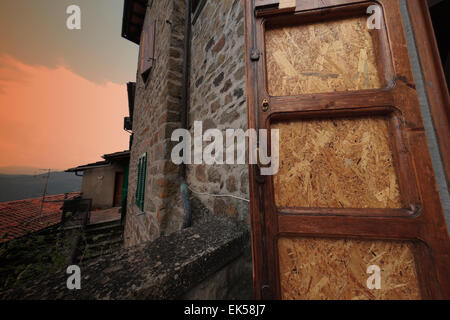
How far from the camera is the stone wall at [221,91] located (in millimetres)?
1468

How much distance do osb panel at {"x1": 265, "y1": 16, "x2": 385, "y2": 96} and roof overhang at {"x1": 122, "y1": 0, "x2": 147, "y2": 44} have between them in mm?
6316

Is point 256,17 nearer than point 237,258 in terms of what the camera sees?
Yes

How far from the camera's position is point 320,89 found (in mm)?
993

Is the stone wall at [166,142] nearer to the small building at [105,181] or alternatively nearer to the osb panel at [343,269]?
the osb panel at [343,269]

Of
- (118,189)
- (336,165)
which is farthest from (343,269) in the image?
(118,189)

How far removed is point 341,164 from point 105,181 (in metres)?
13.2

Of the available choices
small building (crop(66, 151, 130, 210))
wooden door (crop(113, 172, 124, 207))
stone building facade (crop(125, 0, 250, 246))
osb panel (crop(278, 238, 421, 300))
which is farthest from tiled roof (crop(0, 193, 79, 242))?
osb panel (crop(278, 238, 421, 300))

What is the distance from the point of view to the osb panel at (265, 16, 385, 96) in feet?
3.19

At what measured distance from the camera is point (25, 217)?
834cm

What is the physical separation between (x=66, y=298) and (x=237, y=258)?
38.7 inches

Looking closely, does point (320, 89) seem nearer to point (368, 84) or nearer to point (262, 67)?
point (368, 84)

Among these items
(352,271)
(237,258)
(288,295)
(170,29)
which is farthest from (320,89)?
(170,29)

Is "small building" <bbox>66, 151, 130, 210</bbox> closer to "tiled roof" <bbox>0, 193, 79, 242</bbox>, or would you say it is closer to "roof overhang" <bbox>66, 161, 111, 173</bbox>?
"roof overhang" <bbox>66, 161, 111, 173</bbox>
